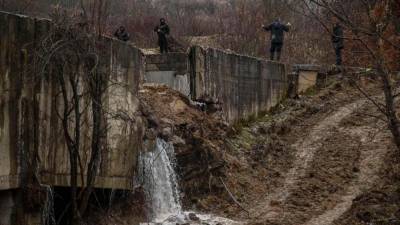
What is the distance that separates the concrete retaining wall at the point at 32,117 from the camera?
842cm

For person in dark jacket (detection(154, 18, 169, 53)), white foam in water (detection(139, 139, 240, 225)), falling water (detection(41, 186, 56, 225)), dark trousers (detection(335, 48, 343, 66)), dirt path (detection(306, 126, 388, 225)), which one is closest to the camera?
falling water (detection(41, 186, 56, 225))

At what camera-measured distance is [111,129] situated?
10.7m

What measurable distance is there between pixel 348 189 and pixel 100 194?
505 centimetres

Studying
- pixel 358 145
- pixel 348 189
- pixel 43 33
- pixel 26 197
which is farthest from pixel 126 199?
pixel 358 145

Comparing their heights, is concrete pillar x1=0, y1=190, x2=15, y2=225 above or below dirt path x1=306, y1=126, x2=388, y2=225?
above

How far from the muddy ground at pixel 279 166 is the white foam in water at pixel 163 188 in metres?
0.24

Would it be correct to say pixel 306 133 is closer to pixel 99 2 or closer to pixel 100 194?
pixel 100 194

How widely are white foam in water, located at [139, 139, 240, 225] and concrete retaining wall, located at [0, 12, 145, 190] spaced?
101cm

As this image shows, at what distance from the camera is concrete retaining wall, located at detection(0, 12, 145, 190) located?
8.42 m

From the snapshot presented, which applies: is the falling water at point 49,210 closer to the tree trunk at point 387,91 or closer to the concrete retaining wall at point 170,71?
the tree trunk at point 387,91

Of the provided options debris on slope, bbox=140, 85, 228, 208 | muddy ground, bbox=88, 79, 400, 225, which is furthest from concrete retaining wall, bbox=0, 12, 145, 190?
debris on slope, bbox=140, 85, 228, 208

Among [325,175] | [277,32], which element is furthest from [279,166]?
[277,32]

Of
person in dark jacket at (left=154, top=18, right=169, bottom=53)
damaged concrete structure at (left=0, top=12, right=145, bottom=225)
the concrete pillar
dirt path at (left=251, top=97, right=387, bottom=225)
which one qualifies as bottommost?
dirt path at (left=251, top=97, right=387, bottom=225)

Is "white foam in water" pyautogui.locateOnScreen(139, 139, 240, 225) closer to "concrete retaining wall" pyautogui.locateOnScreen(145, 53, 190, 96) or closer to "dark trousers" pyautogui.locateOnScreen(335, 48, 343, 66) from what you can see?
"concrete retaining wall" pyautogui.locateOnScreen(145, 53, 190, 96)
